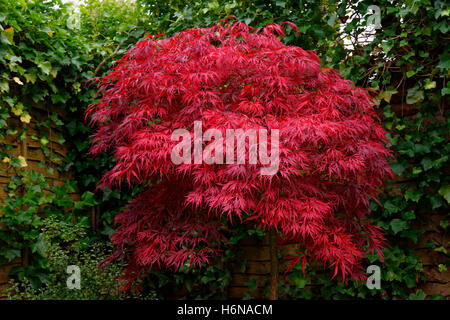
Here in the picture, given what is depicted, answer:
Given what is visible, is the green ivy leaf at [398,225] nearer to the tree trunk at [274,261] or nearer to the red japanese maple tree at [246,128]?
the red japanese maple tree at [246,128]

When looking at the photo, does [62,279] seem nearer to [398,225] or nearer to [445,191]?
[398,225]

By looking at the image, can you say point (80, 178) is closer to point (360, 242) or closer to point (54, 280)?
point (54, 280)

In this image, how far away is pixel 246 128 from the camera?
193cm

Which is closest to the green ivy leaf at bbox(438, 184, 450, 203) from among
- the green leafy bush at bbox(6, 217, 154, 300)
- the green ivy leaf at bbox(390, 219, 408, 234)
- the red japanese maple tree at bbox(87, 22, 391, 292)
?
the green ivy leaf at bbox(390, 219, 408, 234)

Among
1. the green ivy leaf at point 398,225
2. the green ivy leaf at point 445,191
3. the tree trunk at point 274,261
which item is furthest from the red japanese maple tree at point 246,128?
the green ivy leaf at point 445,191

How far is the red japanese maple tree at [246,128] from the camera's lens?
6.39 ft

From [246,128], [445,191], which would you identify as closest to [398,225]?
[445,191]

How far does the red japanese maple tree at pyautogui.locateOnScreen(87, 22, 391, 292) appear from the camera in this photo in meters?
1.95

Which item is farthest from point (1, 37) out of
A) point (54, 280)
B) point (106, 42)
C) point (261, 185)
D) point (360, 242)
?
point (360, 242)

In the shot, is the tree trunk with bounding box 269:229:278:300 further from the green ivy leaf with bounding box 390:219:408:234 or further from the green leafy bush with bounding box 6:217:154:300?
the green leafy bush with bounding box 6:217:154:300

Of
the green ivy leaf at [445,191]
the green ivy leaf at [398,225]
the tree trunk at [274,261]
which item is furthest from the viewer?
the green ivy leaf at [398,225]
